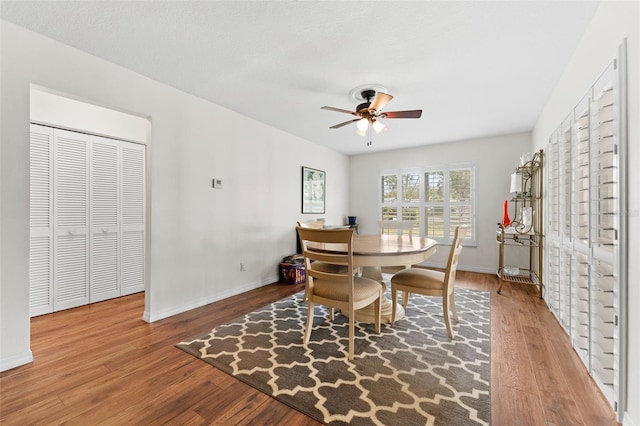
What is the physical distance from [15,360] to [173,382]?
48.2 inches

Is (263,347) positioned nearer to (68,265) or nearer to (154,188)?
(154,188)

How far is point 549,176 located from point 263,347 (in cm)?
343

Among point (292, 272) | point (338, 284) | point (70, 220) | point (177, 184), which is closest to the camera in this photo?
point (338, 284)

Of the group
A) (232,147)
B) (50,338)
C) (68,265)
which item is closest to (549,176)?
(232,147)

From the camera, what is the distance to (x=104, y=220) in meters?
3.42

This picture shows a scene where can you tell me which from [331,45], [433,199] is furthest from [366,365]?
[433,199]

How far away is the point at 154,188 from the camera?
2777mm

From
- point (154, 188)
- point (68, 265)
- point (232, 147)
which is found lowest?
point (68, 265)

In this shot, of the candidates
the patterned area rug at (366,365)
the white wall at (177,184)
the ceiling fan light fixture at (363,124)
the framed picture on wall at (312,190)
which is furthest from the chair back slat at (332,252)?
the framed picture on wall at (312,190)

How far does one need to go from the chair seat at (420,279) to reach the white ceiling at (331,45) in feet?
6.19

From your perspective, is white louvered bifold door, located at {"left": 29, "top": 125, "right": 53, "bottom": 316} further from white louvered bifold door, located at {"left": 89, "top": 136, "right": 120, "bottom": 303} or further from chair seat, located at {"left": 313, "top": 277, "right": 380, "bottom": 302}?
chair seat, located at {"left": 313, "top": 277, "right": 380, "bottom": 302}

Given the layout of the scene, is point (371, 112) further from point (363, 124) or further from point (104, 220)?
point (104, 220)

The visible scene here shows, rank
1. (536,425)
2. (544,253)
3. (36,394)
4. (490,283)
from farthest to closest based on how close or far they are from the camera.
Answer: (490,283), (544,253), (36,394), (536,425)

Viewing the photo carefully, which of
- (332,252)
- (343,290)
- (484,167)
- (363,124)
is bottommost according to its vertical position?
(343,290)
